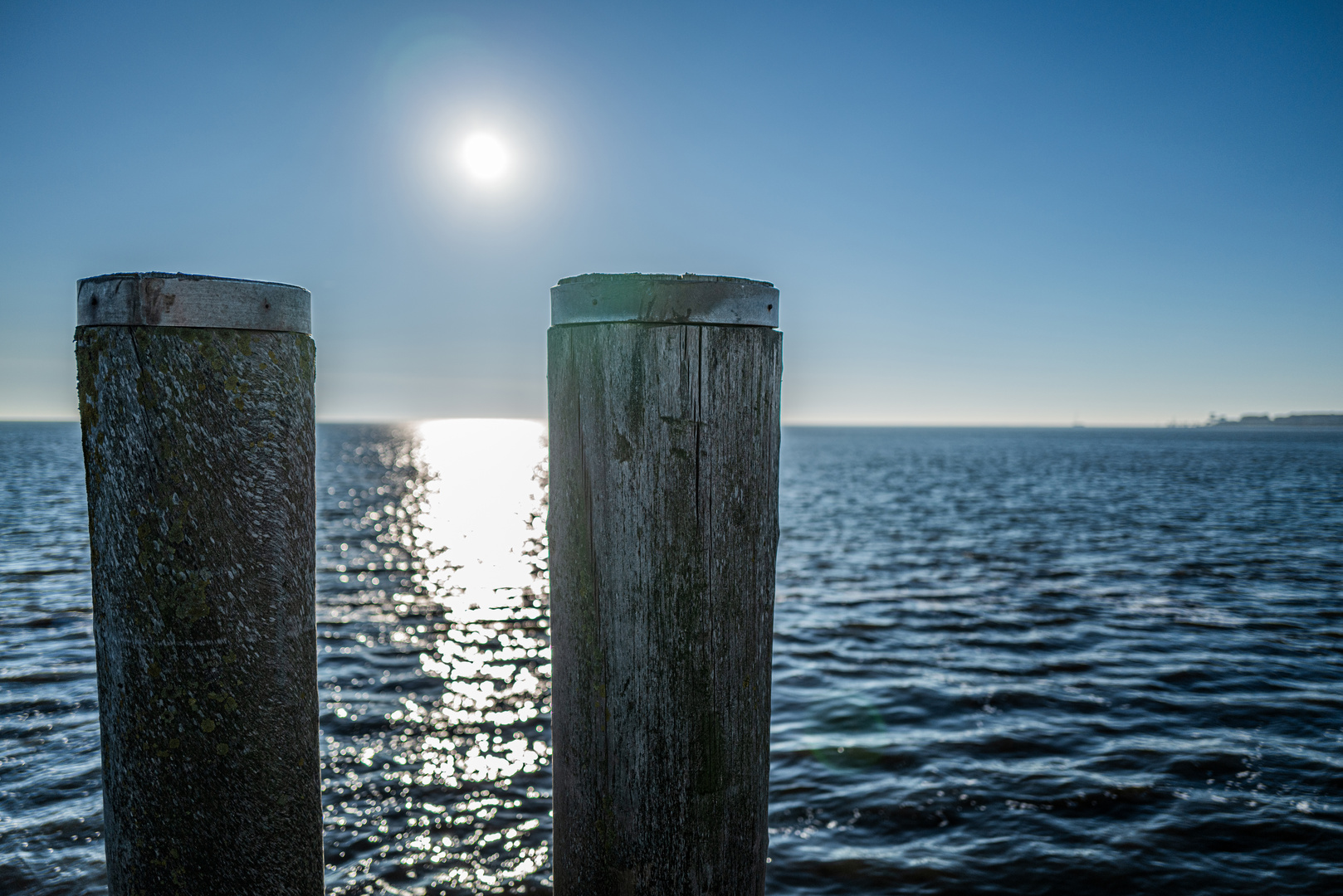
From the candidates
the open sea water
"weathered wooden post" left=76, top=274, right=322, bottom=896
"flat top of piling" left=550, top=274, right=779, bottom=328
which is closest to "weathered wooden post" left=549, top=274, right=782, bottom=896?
"flat top of piling" left=550, top=274, right=779, bottom=328

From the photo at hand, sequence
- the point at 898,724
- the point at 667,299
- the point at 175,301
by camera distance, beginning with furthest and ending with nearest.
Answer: the point at 898,724 → the point at 175,301 → the point at 667,299

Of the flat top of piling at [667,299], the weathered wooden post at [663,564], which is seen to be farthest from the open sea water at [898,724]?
the flat top of piling at [667,299]

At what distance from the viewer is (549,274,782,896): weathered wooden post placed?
61.8 inches

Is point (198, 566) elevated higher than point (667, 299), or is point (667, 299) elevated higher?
point (667, 299)

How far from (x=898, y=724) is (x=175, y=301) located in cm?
700

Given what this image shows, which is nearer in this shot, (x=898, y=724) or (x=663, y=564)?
(x=663, y=564)

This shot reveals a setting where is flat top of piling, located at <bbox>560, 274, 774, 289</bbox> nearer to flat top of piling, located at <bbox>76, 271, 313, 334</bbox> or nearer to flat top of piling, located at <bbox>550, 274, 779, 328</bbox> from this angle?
flat top of piling, located at <bbox>550, 274, 779, 328</bbox>

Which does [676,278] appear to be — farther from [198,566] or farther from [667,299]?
[198,566]

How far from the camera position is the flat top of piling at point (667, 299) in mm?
1528

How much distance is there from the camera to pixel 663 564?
1.62m

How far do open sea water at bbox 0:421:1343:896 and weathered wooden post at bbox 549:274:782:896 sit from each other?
349cm

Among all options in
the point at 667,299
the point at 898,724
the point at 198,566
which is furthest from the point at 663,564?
the point at 898,724

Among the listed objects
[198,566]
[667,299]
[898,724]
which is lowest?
[898,724]

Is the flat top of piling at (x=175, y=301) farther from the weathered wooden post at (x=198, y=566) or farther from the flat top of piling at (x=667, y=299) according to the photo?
the flat top of piling at (x=667, y=299)
